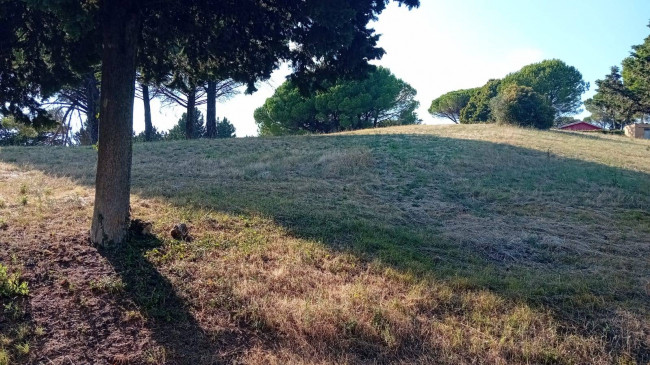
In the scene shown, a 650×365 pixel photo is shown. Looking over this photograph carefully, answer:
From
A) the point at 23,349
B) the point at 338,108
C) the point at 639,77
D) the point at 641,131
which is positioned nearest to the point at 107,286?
the point at 23,349

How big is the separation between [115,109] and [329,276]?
2.89 metres

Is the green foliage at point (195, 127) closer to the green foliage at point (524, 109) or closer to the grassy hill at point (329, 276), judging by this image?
the green foliage at point (524, 109)

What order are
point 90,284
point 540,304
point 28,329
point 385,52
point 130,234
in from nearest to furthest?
1. point 28,329
2. point 90,284
3. point 540,304
4. point 130,234
5. point 385,52

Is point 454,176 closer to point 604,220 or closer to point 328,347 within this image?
point 604,220

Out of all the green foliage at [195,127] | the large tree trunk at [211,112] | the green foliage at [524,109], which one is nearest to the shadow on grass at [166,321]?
the large tree trunk at [211,112]

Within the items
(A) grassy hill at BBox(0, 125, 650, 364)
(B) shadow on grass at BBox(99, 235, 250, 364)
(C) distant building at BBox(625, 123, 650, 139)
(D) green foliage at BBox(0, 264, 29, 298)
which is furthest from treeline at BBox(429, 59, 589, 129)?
(D) green foliage at BBox(0, 264, 29, 298)

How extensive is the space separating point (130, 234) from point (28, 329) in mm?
1834

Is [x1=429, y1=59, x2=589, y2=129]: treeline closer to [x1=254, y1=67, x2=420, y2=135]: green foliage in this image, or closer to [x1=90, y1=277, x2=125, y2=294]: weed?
[x1=254, y1=67, x2=420, y2=135]: green foliage

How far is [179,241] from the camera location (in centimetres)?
558

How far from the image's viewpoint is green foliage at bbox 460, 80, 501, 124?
41881 millimetres

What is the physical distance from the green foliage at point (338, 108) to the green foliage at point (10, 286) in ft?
94.4

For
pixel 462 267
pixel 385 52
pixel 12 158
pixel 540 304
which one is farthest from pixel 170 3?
pixel 12 158

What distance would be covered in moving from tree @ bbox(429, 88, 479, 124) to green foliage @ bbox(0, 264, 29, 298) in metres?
47.4

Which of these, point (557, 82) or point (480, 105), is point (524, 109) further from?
point (557, 82)
